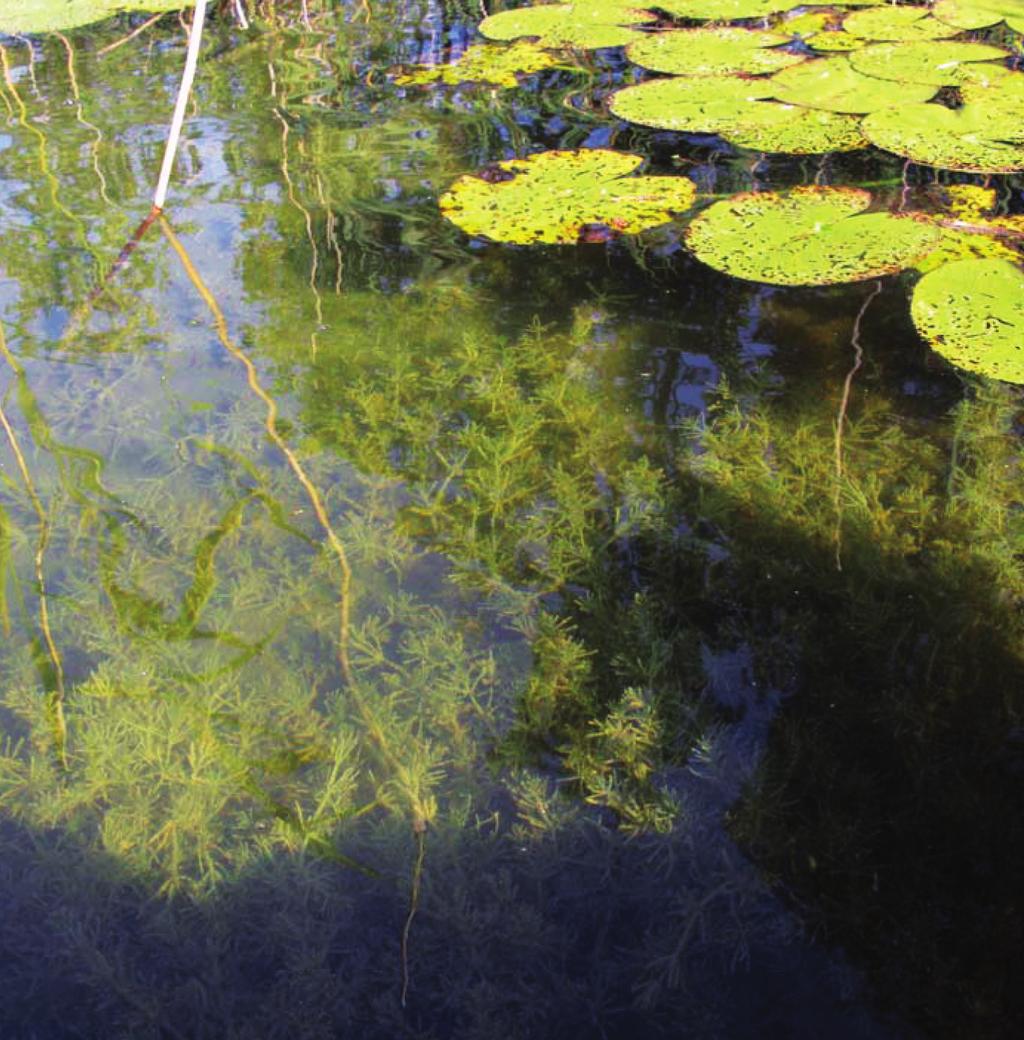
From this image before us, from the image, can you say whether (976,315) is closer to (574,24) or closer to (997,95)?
(997,95)

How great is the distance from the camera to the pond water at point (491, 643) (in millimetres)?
1513

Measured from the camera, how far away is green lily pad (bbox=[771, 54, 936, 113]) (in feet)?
13.2

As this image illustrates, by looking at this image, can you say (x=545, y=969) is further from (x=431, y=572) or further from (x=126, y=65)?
(x=126, y=65)

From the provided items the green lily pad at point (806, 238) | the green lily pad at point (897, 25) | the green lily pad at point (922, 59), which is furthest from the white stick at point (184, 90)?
the green lily pad at point (897, 25)

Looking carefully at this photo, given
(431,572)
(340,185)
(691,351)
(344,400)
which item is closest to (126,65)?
(340,185)

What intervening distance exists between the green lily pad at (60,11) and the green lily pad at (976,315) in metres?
4.81

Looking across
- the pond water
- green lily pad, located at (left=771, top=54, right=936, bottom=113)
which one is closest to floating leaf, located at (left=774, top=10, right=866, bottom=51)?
green lily pad, located at (left=771, top=54, right=936, bottom=113)

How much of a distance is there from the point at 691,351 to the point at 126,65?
3945 mm

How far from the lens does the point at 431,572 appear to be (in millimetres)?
2203

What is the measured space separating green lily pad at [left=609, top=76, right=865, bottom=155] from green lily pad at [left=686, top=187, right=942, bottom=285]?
1.75 ft

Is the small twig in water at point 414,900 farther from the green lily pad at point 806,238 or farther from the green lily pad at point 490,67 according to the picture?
the green lily pad at point 490,67

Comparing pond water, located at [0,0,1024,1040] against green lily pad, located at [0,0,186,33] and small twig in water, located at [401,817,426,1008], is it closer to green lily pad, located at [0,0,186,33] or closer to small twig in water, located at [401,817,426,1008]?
small twig in water, located at [401,817,426,1008]

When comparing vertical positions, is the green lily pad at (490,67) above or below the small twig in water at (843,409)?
above

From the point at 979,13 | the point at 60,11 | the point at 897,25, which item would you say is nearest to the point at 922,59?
the point at 897,25
